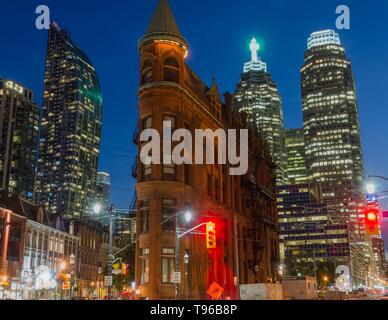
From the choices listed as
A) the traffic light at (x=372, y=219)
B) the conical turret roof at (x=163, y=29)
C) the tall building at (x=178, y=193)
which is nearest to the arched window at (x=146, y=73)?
the tall building at (x=178, y=193)

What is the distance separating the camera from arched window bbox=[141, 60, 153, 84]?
52.0 metres

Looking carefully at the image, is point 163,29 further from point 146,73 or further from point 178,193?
point 178,193

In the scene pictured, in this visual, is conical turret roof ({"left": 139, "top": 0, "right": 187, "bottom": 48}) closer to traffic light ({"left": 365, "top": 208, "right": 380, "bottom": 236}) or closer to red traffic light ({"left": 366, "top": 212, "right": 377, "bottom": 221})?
traffic light ({"left": 365, "top": 208, "right": 380, "bottom": 236})

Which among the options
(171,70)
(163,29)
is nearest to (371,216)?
(171,70)

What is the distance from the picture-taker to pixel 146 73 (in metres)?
52.5

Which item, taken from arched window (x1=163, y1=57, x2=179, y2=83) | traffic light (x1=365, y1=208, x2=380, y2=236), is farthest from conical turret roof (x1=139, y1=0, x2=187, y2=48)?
traffic light (x1=365, y1=208, x2=380, y2=236)

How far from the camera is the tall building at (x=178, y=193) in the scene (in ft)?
153

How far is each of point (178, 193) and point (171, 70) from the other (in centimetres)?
1378

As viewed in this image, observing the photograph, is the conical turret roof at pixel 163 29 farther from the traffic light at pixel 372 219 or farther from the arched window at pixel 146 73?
the traffic light at pixel 372 219

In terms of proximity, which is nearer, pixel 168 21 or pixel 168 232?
pixel 168 232

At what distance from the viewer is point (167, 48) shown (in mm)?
51750
